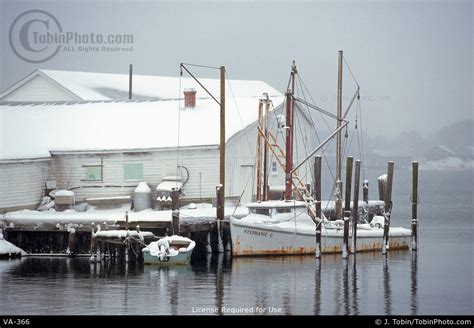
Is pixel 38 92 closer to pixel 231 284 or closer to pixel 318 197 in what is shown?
pixel 318 197

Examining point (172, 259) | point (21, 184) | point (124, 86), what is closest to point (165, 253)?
point (172, 259)

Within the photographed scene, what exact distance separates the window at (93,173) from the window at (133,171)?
110cm

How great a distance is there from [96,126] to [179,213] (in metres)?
11.3

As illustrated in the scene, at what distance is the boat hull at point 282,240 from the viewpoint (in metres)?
41.3

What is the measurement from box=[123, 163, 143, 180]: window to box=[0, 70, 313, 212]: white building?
43mm

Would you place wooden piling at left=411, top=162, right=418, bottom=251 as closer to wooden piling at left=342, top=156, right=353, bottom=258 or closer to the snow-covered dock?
wooden piling at left=342, top=156, right=353, bottom=258

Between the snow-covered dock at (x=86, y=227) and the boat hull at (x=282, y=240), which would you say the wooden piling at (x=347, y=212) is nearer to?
the boat hull at (x=282, y=240)

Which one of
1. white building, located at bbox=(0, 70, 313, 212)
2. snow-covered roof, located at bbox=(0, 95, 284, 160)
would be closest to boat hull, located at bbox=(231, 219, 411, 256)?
white building, located at bbox=(0, 70, 313, 212)

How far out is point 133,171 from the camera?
160 feet

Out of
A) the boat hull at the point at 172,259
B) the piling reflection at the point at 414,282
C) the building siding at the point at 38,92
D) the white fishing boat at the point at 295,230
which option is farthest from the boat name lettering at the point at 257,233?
the building siding at the point at 38,92

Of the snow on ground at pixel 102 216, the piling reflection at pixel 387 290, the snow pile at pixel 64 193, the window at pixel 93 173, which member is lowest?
the piling reflection at pixel 387 290

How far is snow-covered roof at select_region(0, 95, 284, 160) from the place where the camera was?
161 ft
